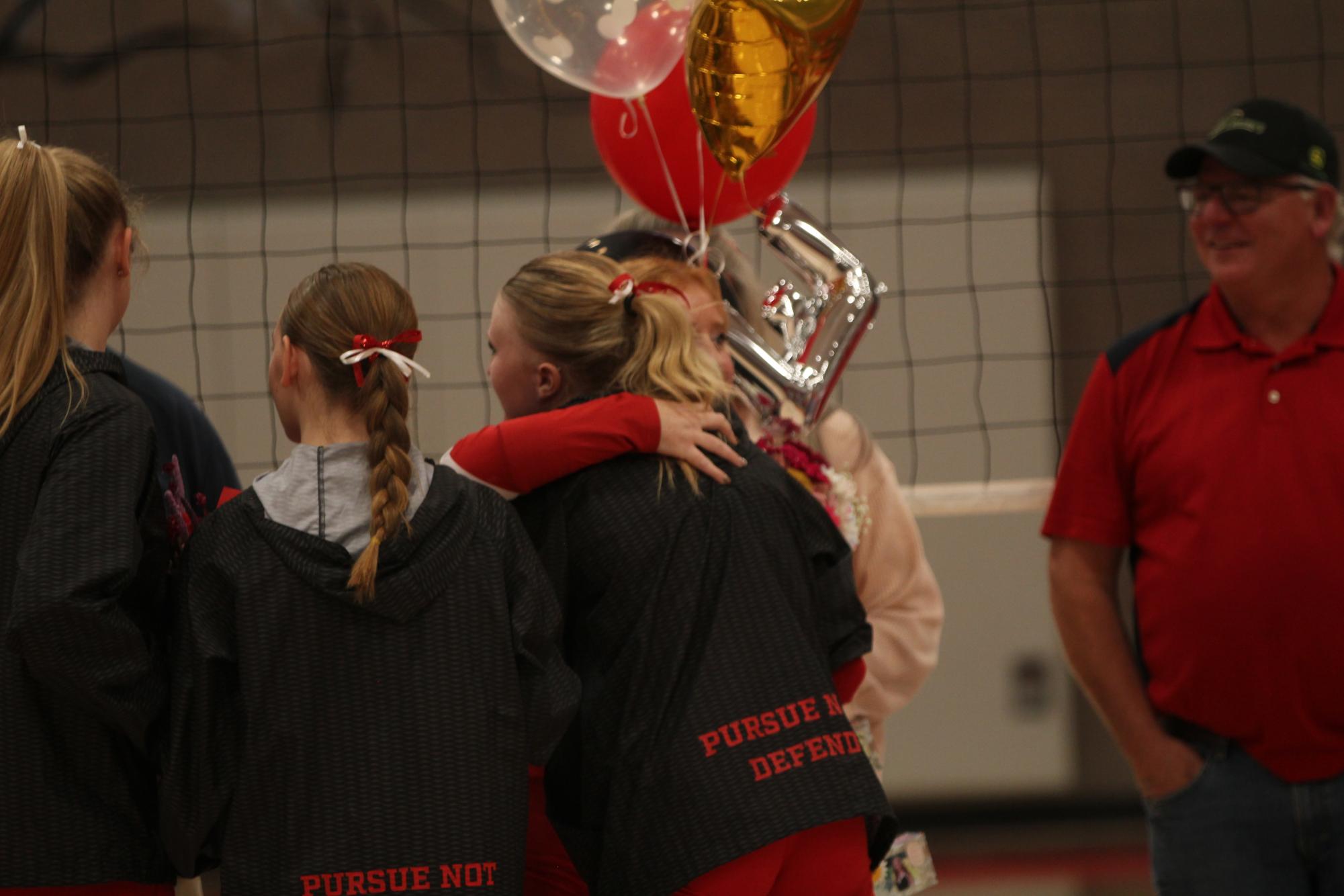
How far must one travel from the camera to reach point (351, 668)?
1.62 meters

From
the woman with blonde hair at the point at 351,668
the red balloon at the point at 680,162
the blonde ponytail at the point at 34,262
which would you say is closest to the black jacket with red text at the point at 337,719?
the woman with blonde hair at the point at 351,668

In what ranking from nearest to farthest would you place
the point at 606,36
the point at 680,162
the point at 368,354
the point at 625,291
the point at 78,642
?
the point at 78,642, the point at 368,354, the point at 625,291, the point at 606,36, the point at 680,162

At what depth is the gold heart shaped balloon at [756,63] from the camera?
2.04 metres

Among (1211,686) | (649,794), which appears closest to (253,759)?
(649,794)

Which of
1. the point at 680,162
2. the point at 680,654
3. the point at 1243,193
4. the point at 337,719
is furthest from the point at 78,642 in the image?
the point at 1243,193

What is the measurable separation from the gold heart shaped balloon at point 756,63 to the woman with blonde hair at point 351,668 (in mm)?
645

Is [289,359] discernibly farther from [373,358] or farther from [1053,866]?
[1053,866]

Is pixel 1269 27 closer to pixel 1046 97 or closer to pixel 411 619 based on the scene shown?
pixel 1046 97

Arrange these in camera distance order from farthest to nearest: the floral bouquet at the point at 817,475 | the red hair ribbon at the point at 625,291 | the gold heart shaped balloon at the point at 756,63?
the floral bouquet at the point at 817,475
the gold heart shaped balloon at the point at 756,63
the red hair ribbon at the point at 625,291

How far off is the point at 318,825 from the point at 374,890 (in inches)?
3.6

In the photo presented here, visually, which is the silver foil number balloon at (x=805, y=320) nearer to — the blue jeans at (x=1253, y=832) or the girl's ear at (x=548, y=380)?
the girl's ear at (x=548, y=380)

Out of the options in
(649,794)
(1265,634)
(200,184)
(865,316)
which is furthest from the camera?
(200,184)

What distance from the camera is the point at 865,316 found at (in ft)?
8.20

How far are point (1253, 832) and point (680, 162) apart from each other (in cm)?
133
